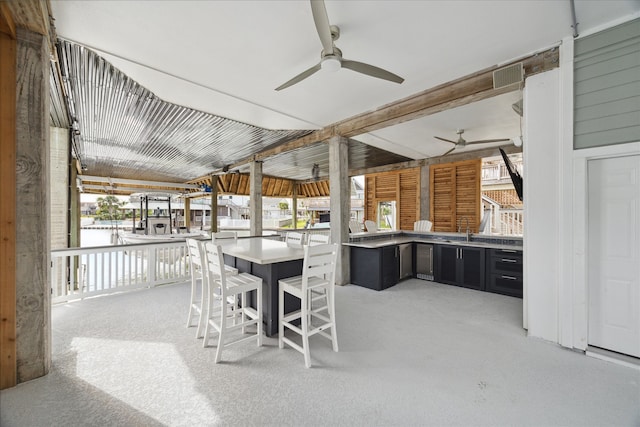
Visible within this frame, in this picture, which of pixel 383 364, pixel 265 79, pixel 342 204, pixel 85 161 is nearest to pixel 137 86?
pixel 265 79

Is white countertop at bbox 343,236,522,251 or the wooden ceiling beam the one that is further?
white countertop at bbox 343,236,522,251

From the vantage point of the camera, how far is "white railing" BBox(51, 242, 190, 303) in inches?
156

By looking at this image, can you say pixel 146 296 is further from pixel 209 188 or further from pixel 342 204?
pixel 209 188

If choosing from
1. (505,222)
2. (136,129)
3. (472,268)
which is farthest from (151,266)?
(505,222)

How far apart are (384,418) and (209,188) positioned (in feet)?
35.1

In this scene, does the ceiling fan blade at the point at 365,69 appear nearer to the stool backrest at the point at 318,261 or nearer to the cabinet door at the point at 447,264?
the stool backrest at the point at 318,261

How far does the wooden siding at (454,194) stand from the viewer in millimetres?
7059

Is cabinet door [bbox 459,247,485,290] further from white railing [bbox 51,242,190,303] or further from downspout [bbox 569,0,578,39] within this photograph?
white railing [bbox 51,242,190,303]

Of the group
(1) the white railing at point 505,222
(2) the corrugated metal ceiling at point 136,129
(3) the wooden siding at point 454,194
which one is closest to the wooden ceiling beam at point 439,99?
(2) the corrugated metal ceiling at point 136,129

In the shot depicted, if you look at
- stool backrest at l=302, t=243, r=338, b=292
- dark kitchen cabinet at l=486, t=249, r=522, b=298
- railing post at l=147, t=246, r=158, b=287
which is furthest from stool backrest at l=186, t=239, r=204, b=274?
dark kitchen cabinet at l=486, t=249, r=522, b=298

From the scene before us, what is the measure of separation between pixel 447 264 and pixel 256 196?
5.16 m

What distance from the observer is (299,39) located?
2582 mm

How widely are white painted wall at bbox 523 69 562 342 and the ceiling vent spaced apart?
16cm

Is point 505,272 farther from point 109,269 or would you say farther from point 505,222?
point 109,269
